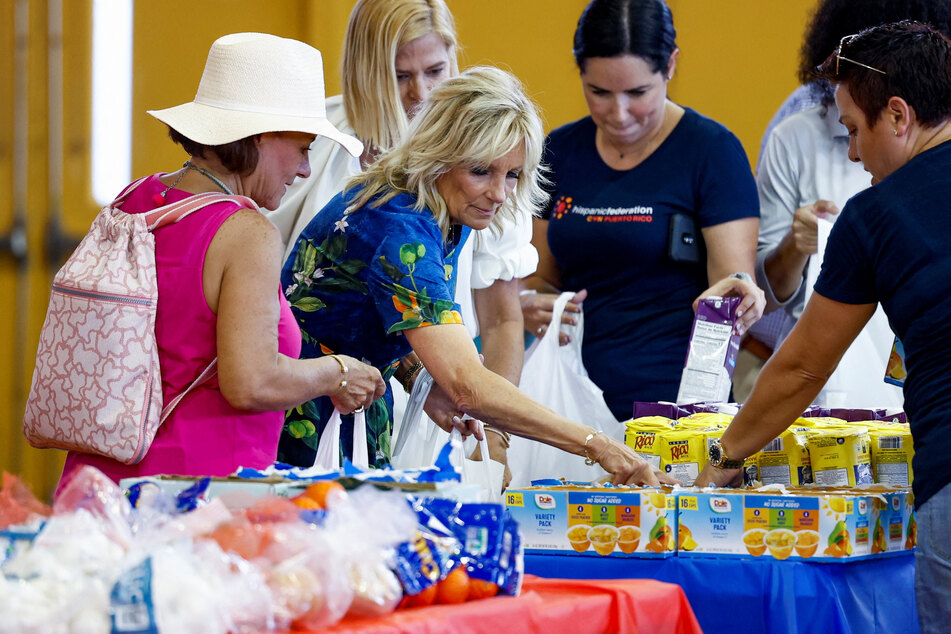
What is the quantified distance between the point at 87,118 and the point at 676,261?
3.49 m

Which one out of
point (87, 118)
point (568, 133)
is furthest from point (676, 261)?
point (87, 118)

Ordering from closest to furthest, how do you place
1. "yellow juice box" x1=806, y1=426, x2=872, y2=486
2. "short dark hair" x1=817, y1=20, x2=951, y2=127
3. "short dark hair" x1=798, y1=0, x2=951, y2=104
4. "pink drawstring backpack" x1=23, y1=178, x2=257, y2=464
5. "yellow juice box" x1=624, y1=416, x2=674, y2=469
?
"pink drawstring backpack" x1=23, y1=178, x2=257, y2=464 → "short dark hair" x1=817, y1=20, x2=951, y2=127 → "yellow juice box" x1=806, y1=426, x2=872, y2=486 → "yellow juice box" x1=624, y1=416, x2=674, y2=469 → "short dark hair" x1=798, y1=0, x2=951, y2=104

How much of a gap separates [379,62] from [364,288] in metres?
0.88

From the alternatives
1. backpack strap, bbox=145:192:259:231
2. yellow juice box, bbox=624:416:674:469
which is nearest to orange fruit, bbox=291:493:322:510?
backpack strap, bbox=145:192:259:231

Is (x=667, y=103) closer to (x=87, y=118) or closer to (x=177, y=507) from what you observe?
(x=177, y=507)

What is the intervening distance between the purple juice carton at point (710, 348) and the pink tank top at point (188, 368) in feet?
4.09

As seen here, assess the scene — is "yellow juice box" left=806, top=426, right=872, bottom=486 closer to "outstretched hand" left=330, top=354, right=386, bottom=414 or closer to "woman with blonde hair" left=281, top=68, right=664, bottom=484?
"woman with blonde hair" left=281, top=68, right=664, bottom=484

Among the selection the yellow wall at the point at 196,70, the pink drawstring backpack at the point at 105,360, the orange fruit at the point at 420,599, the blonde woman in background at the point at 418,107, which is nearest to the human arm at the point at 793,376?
the blonde woman in background at the point at 418,107

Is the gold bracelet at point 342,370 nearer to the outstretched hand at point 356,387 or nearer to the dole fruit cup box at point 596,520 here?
the outstretched hand at point 356,387

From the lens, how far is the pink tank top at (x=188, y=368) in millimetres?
1730

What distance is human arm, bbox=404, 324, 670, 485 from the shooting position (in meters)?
2.10

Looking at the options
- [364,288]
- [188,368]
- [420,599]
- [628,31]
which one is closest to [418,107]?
[628,31]

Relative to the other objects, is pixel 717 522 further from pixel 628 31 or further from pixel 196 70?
pixel 196 70

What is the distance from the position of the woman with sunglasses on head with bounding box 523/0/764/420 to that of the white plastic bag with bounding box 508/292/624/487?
6cm
